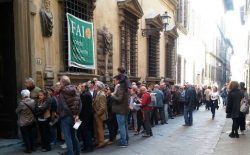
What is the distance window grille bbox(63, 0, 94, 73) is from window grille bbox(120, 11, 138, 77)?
2.82 metres

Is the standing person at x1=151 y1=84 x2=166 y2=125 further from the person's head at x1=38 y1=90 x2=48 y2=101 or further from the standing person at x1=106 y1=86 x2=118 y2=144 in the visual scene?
the person's head at x1=38 y1=90 x2=48 y2=101

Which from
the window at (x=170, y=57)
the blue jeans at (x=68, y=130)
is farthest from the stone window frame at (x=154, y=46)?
the blue jeans at (x=68, y=130)

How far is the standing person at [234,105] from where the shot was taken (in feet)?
36.3

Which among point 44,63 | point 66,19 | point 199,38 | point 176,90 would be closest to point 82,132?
point 44,63

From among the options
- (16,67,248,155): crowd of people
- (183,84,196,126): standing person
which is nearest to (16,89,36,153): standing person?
(16,67,248,155): crowd of people

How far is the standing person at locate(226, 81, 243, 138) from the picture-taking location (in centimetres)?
1108

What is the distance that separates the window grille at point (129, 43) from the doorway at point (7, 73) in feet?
19.8

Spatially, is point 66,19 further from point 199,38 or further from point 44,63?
point 199,38

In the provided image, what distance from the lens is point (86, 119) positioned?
344 inches

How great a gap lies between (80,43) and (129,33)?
5183 millimetres

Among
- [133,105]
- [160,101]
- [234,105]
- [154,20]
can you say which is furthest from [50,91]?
[154,20]

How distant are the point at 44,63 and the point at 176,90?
33.2ft

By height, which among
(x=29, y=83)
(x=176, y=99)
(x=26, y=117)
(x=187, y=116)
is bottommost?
(x=187, y=116)

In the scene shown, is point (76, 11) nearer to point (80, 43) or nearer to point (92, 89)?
point (80, 43)
